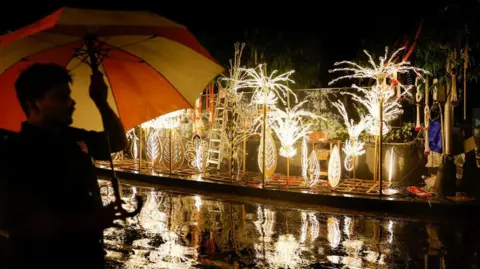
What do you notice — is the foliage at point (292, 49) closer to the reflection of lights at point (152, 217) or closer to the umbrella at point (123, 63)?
the reflection of lights at point (152, 217)

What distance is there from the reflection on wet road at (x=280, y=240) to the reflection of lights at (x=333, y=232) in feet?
0.05

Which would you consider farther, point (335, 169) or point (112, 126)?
point (335, 169)

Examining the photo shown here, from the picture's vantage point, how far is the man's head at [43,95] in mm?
2613

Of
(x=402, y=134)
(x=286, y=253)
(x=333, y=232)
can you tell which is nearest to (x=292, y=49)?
(x=402, y=134)

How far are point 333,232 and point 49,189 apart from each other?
699 centimetres

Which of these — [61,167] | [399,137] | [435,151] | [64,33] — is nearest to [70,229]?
[61,167]

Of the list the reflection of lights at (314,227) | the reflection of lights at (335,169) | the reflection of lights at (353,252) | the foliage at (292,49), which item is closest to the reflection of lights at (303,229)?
the reflection of lights at (314,227)

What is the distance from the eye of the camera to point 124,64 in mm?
3961

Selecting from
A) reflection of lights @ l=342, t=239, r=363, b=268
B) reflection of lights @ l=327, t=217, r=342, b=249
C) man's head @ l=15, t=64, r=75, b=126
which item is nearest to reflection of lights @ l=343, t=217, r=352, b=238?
reflection of lights @ l=327, t=217, r=342, b=249

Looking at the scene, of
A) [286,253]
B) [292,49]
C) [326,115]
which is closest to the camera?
[286,253]

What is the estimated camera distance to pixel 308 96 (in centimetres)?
1577

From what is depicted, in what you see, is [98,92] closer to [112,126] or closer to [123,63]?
[112,126]

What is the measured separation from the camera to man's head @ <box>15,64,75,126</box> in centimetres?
261

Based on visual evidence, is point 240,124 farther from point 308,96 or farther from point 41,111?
point 41,111
